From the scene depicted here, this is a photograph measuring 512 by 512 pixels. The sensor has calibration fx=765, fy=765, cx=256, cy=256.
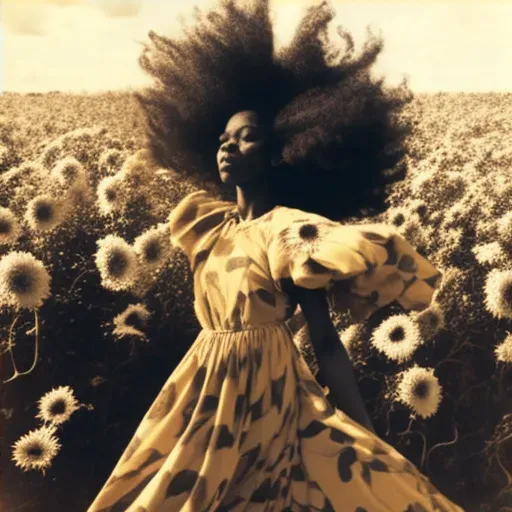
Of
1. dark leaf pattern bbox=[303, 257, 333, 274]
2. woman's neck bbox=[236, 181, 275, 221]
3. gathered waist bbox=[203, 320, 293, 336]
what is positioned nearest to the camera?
dark leaf pattern bbox=[303, 257, 333, 274]

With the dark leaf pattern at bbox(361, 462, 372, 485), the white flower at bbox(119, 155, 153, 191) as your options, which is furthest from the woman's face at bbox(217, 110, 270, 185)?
the dark leaf pattern at bbox(361, 462, 372, 485)

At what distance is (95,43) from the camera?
1916mm

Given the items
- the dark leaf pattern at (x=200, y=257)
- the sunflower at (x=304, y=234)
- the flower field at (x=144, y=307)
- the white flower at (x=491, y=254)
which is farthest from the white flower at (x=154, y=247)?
the white flower at (x=491, y=254)

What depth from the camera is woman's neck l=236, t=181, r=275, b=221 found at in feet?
5.22

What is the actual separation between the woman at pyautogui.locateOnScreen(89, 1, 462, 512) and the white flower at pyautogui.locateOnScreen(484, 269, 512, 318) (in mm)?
403

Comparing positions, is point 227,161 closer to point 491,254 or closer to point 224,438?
point 224,438

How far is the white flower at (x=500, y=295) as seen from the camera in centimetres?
183

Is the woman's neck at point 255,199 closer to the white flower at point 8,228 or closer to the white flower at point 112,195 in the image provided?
the white flower at point 112,195

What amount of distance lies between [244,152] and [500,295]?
2.41 feet

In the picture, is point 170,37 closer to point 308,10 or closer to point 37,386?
point 308,10

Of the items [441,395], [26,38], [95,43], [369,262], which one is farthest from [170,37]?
[441,395]

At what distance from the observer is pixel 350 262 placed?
1.36 metres

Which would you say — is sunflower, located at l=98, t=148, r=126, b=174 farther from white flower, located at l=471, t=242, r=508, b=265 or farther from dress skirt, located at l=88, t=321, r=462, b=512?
white flower, located at l=471, t=242, r=508, b=265

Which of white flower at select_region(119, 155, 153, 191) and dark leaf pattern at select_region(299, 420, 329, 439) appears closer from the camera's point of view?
dark leaf pattern at select_region(299, 420, 329, 439)
